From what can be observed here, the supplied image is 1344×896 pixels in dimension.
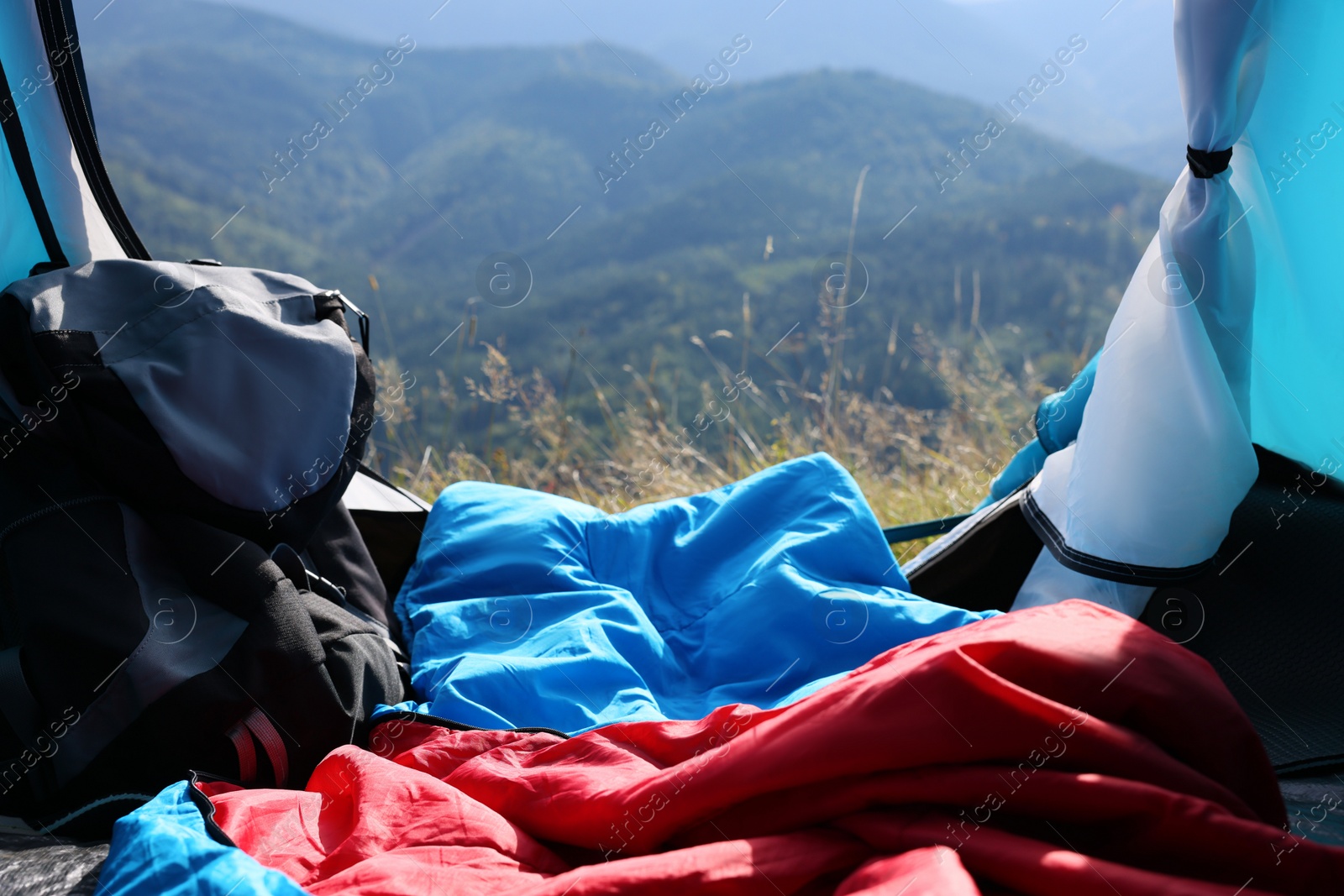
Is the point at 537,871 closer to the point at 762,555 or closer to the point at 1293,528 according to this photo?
the point at 762,555

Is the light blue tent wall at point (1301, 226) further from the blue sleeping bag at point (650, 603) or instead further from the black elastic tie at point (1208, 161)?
the blue sleeping bag at point (650, 603)

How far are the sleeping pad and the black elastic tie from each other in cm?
81

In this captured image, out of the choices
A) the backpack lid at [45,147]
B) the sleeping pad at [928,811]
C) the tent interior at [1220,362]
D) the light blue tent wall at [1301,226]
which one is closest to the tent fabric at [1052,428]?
the tent interior at [1220,362]

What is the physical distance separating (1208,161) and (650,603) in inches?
45.1

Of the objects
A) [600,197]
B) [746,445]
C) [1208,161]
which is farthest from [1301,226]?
[600,197]

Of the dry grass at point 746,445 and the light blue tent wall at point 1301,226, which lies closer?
the light blue tent wall at point 1301,226

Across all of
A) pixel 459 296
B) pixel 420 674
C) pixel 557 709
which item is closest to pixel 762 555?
pixel 557 709

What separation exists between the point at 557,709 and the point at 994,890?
67cm

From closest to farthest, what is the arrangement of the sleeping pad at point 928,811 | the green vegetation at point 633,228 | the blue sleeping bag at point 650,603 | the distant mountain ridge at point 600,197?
the sleeping pad at point 928,811 < the blue sleeping bag at point 650,603 < the green vegetation at point 633,228 < the distant mountain ridge at point 600,197

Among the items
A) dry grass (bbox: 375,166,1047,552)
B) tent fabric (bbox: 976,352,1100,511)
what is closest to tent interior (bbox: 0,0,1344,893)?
tent fabric (bbox: 976,352,1100,511)

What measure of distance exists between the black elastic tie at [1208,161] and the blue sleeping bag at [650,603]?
75cm

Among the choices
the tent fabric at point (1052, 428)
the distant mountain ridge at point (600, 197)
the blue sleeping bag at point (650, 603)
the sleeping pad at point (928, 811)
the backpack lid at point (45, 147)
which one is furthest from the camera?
the distant mountain ridge at point (600, 197)

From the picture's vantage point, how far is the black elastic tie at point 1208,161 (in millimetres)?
1312

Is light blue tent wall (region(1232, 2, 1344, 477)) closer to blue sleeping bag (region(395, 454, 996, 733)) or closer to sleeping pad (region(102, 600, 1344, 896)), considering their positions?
Result: blue sleeping bag (region(395, 454, 996, 733))
